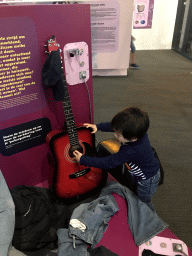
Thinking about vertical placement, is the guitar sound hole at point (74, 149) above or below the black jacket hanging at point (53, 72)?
below

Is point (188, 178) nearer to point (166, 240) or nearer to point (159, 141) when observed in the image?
point (159, 141)

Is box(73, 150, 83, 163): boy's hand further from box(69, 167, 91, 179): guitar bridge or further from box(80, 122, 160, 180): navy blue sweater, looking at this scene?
box(69, 167, 91, 179): guitar bridge

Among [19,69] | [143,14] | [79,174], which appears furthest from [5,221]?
[143,14]

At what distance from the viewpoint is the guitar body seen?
143 cm

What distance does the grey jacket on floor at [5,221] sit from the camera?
840mm

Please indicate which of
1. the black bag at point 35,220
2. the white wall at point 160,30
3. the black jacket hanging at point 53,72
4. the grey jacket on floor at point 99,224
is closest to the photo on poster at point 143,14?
the white wall at point 160,30

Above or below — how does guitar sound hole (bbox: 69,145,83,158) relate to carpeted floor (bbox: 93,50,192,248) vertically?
above

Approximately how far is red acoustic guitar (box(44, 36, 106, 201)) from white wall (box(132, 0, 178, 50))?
5.81 metres

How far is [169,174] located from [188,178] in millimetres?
170

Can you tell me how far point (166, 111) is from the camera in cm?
320

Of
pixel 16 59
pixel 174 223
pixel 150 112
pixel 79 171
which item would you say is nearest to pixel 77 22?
pixel 16 59

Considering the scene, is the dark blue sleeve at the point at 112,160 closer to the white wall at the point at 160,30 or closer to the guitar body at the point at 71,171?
the guitar body at the point at 71,171

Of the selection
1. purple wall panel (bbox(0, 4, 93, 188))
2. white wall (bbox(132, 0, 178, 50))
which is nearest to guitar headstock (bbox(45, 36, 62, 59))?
purple wall panel (bbox(0, 4, 93, 188))

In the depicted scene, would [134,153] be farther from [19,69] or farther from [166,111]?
[166,111]
